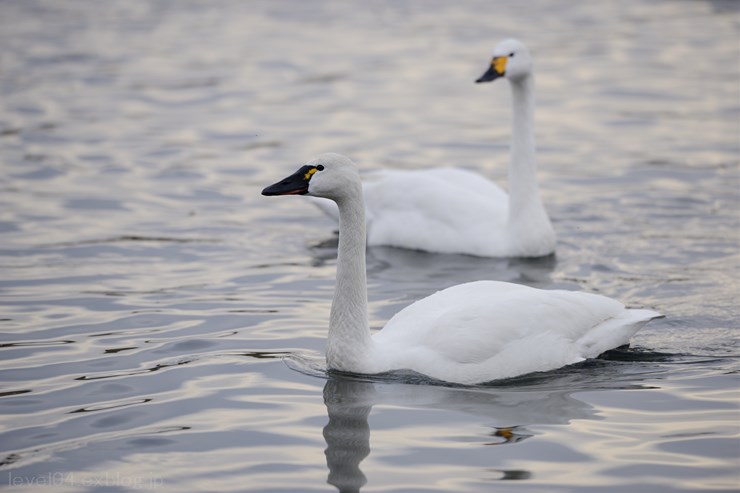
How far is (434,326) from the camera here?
759 centimetres

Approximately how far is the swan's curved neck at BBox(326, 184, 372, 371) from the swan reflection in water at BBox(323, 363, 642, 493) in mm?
152

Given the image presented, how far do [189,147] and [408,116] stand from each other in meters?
3.53

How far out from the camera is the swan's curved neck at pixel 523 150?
1106cm

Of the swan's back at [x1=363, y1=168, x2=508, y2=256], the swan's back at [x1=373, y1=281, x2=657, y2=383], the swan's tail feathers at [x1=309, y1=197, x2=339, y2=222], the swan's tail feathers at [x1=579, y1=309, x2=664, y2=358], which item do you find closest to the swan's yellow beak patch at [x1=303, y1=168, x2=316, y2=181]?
the swan's back at [x1=373, y1=281, x2=657, y2=383]

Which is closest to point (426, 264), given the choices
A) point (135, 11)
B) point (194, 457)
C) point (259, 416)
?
point (259, 416)

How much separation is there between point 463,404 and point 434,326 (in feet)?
1.96

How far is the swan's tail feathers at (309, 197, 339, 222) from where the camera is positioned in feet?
39.6

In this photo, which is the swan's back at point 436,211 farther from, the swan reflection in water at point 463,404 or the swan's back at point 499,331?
the swan reflection in water at point 463,404

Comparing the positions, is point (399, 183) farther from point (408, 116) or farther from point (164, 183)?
point (408, 116)

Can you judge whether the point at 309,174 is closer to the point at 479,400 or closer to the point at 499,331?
the point at 499,331

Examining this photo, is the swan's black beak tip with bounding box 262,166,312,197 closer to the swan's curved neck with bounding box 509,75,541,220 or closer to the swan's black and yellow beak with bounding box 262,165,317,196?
the swan's black and yellow beak with bounding box 262,165,317,196

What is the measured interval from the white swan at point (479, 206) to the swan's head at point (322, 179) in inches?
141

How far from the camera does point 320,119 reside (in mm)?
17219

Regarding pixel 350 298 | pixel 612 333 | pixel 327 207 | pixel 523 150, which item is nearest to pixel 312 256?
pixel 327 207
